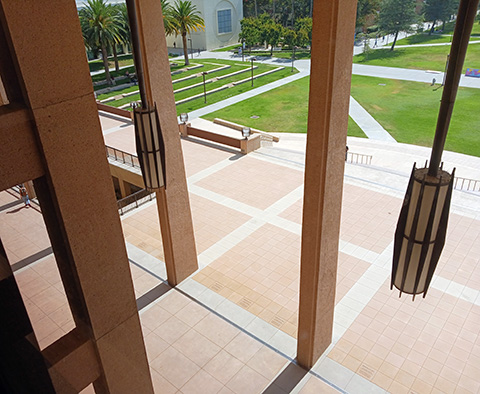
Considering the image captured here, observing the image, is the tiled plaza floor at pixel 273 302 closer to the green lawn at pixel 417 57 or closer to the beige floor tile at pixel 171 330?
the beige floor tile at pixel 171 330

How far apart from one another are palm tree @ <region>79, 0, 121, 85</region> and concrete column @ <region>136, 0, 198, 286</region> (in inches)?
1204

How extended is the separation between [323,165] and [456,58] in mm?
3244

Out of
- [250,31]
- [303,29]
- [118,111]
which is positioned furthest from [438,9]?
[118,111]

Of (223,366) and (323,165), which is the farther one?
(223,366)

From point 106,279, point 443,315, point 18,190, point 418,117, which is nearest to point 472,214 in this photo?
point 443,315

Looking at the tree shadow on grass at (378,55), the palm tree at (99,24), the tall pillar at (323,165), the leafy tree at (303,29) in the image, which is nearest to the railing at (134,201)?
the tall pillar at (323,165)

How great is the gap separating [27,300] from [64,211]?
7.77m

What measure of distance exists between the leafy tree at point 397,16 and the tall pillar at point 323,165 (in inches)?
1640

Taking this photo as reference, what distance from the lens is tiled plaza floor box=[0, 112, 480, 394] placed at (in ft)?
25.8

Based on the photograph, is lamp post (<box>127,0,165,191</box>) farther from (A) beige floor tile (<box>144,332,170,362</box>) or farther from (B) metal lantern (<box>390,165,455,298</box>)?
(B) metal lantern (<box>390,165,455,298</box>)

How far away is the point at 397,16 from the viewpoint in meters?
42.8

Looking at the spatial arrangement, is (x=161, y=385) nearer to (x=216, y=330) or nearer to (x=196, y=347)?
(x=196, y=347)

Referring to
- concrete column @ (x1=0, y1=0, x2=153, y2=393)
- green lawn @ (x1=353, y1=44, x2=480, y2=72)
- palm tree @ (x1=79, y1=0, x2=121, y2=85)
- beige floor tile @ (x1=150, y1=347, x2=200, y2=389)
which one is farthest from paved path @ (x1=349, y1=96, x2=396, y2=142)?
concrete column @ (x1=0, y1=0, x2=153, y2=393)

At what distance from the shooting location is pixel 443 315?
9.12m
